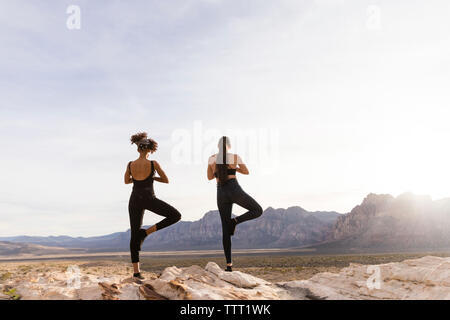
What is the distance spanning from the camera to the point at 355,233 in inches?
5017

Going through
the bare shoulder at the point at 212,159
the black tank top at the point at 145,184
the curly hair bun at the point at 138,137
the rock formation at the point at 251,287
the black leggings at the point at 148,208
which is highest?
the curly hair bun at the point at 138,137

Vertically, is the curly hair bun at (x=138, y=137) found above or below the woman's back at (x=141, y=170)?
above

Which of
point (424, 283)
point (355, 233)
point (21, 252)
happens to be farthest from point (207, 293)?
point (21, 252)

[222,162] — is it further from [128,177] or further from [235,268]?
[235,268]

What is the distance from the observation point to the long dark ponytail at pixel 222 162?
294 inches

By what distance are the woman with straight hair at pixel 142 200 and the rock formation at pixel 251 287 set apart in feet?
3.33

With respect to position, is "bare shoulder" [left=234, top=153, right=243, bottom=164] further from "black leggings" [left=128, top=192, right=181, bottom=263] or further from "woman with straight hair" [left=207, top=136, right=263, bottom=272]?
"black leggings" [left=128, top=192, right=181, bottom=263]

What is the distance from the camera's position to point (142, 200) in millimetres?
7191

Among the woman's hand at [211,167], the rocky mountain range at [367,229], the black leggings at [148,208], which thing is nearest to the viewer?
the black leggings at [148,208]

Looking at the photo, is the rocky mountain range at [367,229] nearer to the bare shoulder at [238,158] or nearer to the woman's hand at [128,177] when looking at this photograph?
the bare shoulder at [238,158]

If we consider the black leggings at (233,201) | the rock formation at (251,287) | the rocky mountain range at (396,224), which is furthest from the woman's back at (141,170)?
the rocky mountain range at (396,224)

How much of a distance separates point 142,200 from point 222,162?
186 cm
